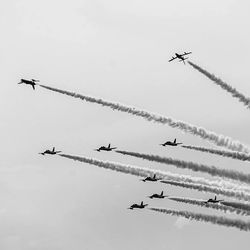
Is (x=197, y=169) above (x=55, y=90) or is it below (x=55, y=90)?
below

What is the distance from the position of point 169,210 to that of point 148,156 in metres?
34.0

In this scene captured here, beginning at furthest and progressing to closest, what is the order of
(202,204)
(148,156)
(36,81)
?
(202,204), (148,156), (36,81)

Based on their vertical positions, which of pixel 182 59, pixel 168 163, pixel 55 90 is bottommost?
pixel 168 163

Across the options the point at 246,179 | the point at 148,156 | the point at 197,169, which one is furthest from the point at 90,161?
the point at 246,179

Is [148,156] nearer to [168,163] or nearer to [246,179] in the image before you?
[168,163]

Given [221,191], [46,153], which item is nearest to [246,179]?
[221,191]

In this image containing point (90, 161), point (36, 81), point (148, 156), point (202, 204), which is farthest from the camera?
point (202, 204)

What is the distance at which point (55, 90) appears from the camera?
139000mm

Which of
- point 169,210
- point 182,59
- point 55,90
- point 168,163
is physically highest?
point 182,59

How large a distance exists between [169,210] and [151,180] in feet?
31.7

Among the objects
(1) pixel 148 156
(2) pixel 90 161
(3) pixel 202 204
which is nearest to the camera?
(1) pixel 148 156

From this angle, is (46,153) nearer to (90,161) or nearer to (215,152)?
(90,161)

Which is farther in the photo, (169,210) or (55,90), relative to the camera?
(169,210)

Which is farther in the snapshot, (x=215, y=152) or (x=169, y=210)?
(x=169, y=210)
